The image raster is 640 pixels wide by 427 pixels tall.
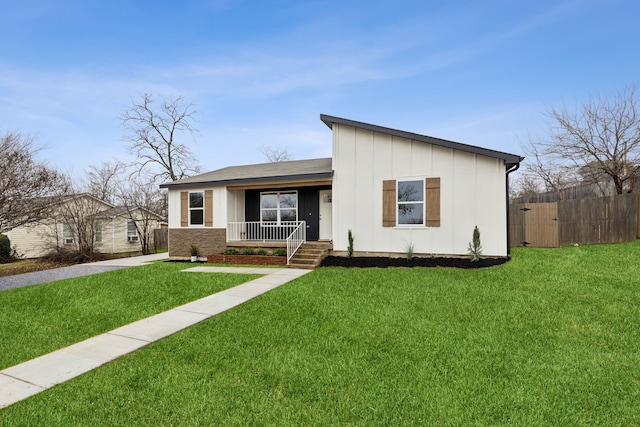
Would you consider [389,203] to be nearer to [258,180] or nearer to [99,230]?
[258,180]

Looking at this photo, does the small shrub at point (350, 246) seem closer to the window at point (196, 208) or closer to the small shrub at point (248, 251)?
the small shrub at point (248, 251)

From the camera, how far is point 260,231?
13.3 metres

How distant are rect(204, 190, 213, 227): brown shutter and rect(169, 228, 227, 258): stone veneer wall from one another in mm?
307

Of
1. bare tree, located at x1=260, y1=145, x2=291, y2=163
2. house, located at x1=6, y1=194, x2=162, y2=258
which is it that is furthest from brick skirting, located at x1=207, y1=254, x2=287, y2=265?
bare tree, located at x1=260, y1=145, x2=291, y2=163

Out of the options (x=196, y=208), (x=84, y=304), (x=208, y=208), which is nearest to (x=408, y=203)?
(x=208, y=208)

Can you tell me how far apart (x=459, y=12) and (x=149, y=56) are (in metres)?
12.5

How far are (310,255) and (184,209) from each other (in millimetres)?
6675

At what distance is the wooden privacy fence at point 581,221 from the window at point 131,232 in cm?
2436

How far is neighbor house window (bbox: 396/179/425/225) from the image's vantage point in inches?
392

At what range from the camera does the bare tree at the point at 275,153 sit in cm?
3703

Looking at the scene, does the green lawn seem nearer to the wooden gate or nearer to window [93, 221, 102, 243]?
the wooden gate

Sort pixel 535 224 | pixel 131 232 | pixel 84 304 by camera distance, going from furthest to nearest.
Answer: pixel 131 232 < pixel 535 224 < pixel 84 304

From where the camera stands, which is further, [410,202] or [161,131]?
[161,131]

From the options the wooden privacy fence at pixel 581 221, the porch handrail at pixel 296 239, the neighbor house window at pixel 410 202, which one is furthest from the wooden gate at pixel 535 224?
the porch handrail at pixel 296 239
